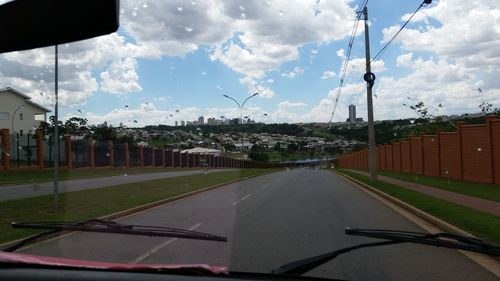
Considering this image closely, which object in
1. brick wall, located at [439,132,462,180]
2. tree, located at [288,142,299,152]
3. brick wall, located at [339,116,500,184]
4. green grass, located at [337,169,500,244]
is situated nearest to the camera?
green grass, located at [337,169,500,244]

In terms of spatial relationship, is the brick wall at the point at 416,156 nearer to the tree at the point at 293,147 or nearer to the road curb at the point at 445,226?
the road curb at the point at 445,226

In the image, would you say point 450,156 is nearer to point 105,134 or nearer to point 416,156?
point 416,156

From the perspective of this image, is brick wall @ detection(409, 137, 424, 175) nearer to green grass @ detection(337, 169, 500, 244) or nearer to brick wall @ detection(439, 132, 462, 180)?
brick wall @ detection(439, 132, 462, 180)

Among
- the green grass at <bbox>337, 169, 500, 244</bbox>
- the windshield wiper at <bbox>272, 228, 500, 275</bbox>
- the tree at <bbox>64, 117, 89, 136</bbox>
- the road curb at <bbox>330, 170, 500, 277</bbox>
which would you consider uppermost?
the tree at <bbox>64, 117, 89, 136</bbox>

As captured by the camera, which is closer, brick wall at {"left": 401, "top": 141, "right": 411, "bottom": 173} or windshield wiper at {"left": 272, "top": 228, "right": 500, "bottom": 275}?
windshield wiper at {"left": 272, "top": 228, "right": 500, "bottom": 275}

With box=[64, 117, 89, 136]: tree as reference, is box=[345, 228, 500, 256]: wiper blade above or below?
below

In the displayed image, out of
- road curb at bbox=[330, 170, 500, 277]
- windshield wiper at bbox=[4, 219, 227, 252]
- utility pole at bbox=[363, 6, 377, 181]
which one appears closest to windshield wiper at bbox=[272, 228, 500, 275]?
windshield wiper at bbox=[4, 219, 227, 252]

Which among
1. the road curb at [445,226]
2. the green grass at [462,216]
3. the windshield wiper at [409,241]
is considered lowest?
the road curb at [445,226]

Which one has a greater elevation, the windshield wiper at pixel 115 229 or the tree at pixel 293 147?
the tree at pixel 293 147

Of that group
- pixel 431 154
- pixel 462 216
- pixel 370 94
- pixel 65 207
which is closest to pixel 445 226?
pixel 462 216

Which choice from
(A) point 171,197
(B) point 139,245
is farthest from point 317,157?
(B) point 139,245

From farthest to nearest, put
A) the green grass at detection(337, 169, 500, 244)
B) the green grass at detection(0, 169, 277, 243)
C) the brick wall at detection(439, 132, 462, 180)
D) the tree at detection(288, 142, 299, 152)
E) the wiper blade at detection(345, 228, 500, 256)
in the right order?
1. the tree at detection(288, 142, 299, 152)
2. the brick wall at detection(439, 132, 462, 180)
3. the green grass at detection(0, 169, 277, 243)
4. the green grass at detection(337, 169, 500, 244)
5. the wiper blade at detection(345, 228, 500, 256)

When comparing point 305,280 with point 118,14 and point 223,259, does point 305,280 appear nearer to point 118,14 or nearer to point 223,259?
point 118,14

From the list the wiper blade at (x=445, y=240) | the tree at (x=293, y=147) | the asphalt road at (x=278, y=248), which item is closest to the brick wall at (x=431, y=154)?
the asphalt road at (x=278, y=248)
